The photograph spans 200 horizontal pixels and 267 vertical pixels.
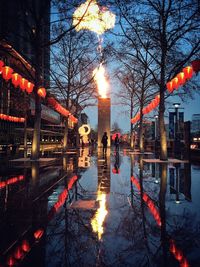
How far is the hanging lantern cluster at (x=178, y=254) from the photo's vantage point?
3027 mm

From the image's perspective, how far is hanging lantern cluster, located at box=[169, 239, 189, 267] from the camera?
9.93 feet

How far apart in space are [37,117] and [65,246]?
13.4 m

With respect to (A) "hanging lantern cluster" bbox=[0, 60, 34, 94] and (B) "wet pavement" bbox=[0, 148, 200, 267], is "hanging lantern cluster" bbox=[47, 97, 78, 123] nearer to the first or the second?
(A) "hanging lantern cluster" bbox=[0, 60, 34, 94]

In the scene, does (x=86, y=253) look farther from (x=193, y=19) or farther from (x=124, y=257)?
(x=193, y=19)

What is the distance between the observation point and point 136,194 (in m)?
6.94

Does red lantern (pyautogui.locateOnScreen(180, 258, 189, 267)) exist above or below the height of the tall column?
below

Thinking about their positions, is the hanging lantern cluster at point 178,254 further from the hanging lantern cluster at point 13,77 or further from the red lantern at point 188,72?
the hanging lantern cluster at point 13,77

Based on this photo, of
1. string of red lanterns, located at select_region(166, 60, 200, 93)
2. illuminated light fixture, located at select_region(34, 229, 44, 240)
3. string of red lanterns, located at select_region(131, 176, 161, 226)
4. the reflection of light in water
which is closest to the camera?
illuminated light fixture, located at select_region(34, 229, 44, 240)

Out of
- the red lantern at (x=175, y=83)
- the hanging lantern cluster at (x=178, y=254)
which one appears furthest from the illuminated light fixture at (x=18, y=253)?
the red lantern at (x=175, y=83)

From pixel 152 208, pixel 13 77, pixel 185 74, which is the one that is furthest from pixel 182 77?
pixel 152 208

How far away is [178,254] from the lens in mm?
3266

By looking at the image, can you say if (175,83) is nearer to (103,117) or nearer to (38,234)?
(38,234)

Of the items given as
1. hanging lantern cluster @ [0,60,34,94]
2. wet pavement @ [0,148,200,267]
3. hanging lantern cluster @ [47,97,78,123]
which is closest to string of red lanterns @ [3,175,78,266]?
wet pavement @ [0,148,200,267]

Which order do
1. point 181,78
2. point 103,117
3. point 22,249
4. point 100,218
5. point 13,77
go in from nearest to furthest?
point 22,249
point 100,218
point 181,78
point 13,77
point 103,117
